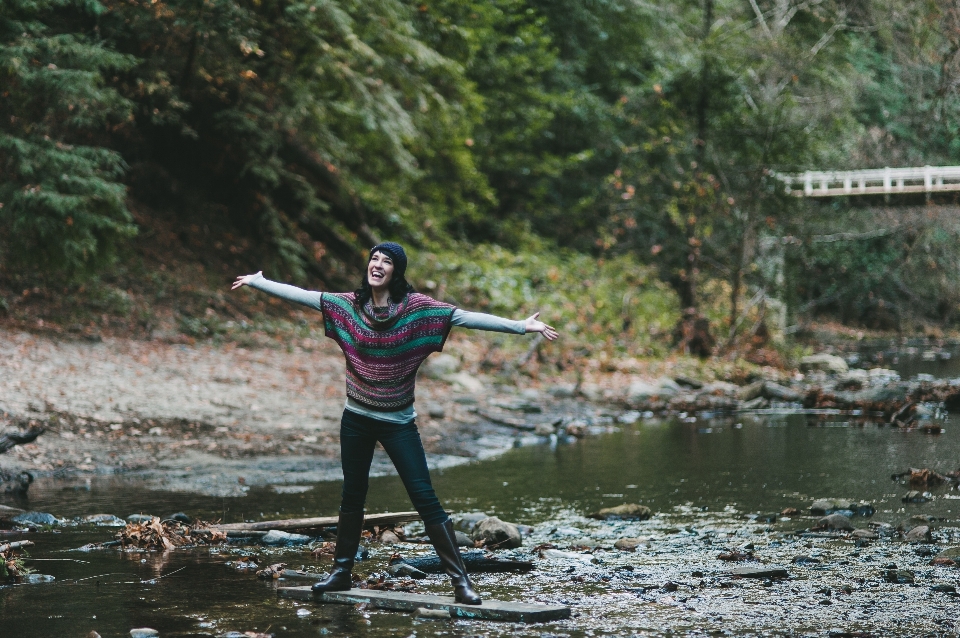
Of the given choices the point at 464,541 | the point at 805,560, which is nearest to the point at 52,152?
the point at 464,541

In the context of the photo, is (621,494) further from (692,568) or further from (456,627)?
(456,627)

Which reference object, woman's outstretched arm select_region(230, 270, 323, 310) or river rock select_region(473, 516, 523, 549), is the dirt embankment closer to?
river rock select_region(473, 516, 523, 549)

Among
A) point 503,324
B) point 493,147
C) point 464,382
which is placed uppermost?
point 493,147

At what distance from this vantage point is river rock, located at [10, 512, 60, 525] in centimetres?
829

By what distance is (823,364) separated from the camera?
2594 cm

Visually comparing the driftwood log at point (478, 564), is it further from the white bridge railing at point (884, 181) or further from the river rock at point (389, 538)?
the white bridge railing at point (884, 181)

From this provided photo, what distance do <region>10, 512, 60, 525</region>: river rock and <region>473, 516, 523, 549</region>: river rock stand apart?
11.4ft

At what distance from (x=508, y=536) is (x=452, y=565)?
2294 mm

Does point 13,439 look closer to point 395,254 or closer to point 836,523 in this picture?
point 395,254

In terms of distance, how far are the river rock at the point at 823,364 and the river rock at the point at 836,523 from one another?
58.2 ft

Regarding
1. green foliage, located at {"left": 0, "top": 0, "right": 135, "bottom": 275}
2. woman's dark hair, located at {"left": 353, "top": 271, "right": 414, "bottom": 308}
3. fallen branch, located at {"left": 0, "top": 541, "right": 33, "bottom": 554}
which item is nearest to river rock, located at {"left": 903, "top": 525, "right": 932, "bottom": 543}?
woman's dark hair, located at {"left": 353, "top": 271, "right": 414, "bottom": 308}

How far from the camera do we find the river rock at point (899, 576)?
250 inches

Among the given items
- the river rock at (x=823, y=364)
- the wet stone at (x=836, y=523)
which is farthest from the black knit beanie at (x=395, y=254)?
the river rock at (x=823, y=364)

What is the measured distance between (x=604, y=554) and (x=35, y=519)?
4.62 meters
